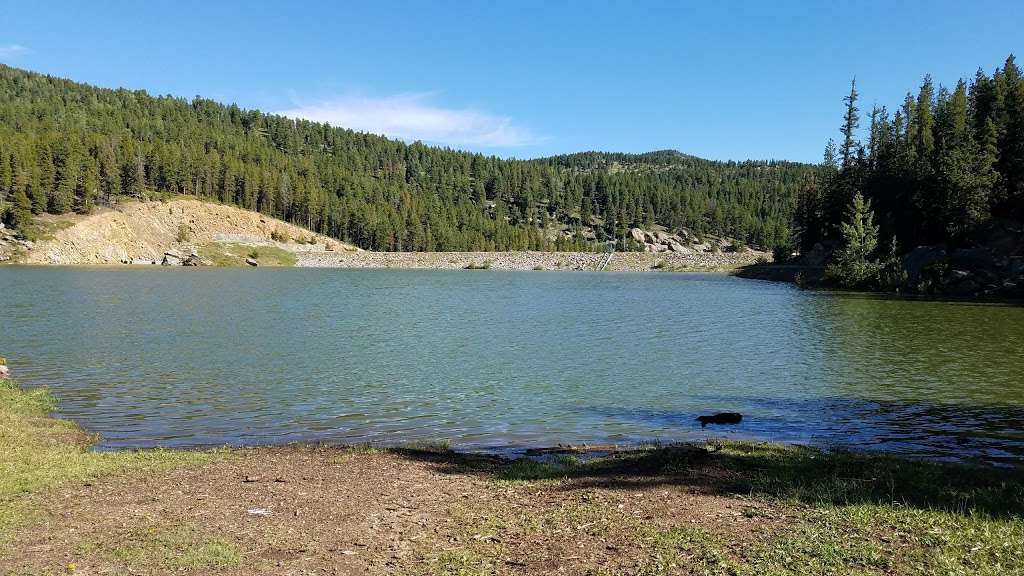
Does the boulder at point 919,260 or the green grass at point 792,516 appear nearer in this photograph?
the green grass at point 792,516

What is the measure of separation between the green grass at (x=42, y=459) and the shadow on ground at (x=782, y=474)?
220 inches

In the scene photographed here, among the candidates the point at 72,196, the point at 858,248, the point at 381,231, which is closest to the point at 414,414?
the point at 858,248

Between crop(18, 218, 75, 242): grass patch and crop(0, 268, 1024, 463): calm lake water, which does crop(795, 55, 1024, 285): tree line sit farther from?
crop(18, 218, 75, 242): grass patch

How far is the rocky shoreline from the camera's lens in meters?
163

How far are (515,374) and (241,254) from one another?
13979 cm

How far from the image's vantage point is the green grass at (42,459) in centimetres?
1059

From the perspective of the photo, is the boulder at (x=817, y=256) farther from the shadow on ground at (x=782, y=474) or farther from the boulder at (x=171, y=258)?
the boulder at (x=171, y=258)

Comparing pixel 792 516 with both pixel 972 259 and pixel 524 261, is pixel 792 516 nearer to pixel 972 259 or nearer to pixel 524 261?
pixel 972 259

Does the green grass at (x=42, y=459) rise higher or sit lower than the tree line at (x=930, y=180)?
lower

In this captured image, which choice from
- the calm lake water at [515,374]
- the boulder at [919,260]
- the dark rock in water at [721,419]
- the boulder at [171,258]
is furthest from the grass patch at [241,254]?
the dark rock in water at [721,419]

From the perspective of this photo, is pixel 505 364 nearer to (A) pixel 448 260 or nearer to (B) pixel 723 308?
(B) pixel 723 308

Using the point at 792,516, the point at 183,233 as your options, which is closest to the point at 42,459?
the point at 792,516

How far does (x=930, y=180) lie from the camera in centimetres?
8619

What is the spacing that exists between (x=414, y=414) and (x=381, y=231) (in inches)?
7184
